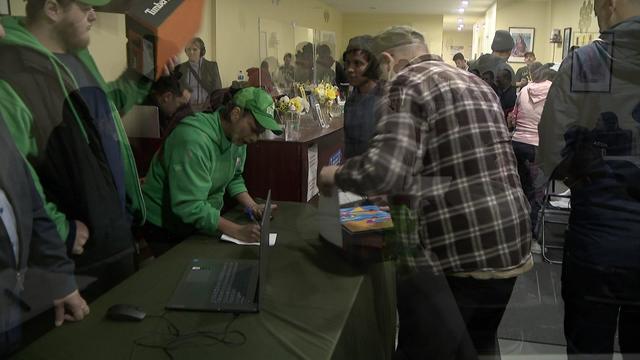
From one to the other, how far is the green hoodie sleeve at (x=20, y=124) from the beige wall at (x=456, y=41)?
0.94 meters

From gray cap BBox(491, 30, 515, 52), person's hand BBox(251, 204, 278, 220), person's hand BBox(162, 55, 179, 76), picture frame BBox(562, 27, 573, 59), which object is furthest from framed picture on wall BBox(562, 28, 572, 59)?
person's hand BBox(162, 55, 179, 76)

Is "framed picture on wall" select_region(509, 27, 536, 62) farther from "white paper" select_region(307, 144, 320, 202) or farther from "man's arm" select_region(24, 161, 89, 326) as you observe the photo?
"man's arm" select_region(24, 161, 89, 326)

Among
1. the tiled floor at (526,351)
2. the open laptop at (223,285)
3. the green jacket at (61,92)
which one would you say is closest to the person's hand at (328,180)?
the open laptop at (223,285)

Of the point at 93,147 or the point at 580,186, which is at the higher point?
Answer: the point at 93,147

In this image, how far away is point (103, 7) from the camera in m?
1.15

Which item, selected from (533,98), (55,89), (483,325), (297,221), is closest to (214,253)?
(297,221)

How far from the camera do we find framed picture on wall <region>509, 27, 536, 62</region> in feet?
4.52

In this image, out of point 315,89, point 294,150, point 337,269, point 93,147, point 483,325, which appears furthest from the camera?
point 294,150

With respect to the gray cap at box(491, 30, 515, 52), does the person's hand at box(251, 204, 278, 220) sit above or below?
below

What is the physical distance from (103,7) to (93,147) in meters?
0.33

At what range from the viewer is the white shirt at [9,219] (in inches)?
34.9

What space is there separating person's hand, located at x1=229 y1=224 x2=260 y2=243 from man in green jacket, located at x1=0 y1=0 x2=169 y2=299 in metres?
0.29

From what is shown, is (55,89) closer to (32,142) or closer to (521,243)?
(32,142)

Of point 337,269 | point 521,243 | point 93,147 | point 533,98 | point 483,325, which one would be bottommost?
point 483,325
